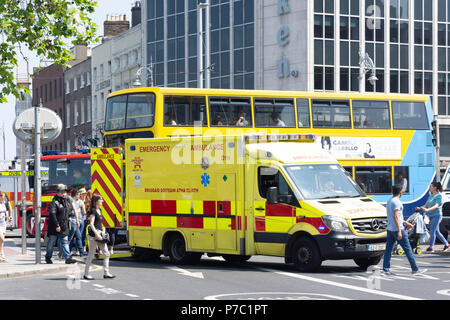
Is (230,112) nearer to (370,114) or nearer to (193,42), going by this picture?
(370,114)

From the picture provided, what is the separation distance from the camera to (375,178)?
26203 millimetres

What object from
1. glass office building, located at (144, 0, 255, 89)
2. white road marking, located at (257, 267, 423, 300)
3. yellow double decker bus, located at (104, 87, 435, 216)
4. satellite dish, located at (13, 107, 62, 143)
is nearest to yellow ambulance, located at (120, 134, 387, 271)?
white road marking, located at (257, 267, 423, 300)

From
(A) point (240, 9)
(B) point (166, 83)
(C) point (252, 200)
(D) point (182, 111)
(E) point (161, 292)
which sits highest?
(A) point (240, 9)

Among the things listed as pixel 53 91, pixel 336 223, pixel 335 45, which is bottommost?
pixel 336 223

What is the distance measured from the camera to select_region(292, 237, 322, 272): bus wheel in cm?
1658

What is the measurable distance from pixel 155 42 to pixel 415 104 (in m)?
42.9

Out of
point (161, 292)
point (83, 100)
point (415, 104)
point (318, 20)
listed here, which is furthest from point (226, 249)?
point (83, 100)

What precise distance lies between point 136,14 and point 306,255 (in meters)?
59.8

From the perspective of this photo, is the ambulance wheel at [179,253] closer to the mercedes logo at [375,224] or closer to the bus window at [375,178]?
the mercedes logo at [375,224]

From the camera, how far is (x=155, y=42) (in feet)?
223

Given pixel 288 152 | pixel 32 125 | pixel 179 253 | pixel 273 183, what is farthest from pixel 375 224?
pixel 32 125

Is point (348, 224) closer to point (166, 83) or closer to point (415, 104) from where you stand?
point (415, 104)
